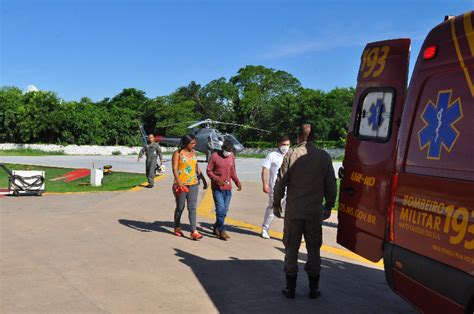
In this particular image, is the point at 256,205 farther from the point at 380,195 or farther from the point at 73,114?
the point at 73,114

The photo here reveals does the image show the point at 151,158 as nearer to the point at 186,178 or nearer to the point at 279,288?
the point at 186,178

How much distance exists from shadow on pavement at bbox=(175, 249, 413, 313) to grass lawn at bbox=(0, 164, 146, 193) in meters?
10.2

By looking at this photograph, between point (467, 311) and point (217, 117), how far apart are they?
75623 millimetres

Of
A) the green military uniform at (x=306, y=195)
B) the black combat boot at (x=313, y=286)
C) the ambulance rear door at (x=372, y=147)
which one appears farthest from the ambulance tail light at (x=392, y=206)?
the black combat boot at (x=313, y=286)

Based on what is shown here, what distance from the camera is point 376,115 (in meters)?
4.76

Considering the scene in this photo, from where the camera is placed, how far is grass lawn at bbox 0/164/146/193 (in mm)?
16797

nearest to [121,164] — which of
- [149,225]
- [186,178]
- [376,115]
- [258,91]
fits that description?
[149,225]

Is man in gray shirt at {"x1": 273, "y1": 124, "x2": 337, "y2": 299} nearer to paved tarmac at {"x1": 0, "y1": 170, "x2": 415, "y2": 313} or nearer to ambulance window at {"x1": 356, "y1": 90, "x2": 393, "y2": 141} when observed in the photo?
paved tarmac at {"x1": 0, "y1": 170, "x2": 415, "y2": 313}

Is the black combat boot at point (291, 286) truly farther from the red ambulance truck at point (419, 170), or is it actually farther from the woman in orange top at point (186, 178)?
the woman in orange top at point (186, 178)

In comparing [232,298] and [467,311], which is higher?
[467,311]

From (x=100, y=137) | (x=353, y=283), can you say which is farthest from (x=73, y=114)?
(x=353, y=283)

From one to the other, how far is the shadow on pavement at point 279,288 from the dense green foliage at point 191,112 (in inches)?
1884

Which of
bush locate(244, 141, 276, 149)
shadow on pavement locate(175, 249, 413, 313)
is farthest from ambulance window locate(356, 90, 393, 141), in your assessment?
bush locate(244, 141, 276, 149)

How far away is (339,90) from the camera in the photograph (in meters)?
64.5
